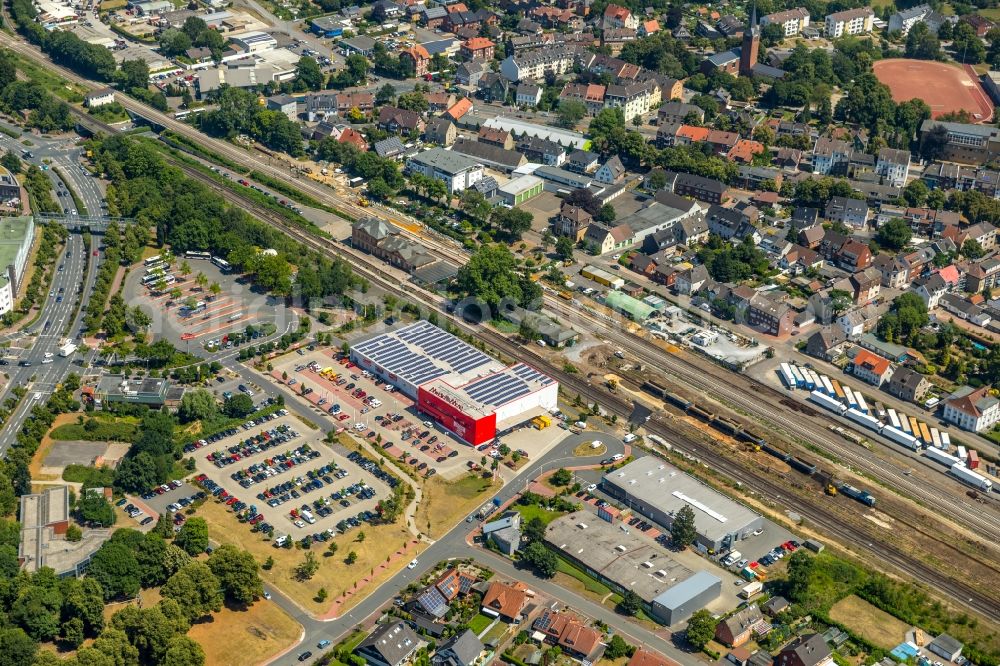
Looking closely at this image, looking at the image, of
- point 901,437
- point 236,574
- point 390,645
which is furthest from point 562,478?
point 901,437

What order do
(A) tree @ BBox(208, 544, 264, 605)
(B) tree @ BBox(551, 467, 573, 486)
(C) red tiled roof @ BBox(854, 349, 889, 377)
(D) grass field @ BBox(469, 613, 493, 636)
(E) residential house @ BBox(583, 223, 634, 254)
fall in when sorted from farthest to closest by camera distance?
1. (E) residential house @ BBox(583, 223, 634, 254)
2. (C) red tiled roof @ BBox(854, 349, 889, 377)
3. (B) tree @ BBox(551, 467, 573, 486)
4. (A) tree @ BBox(208, 544, 264, 605)
5. (D) grass field @ BBox(469, 613, 493, 636)

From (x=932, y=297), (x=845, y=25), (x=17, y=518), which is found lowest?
(x=17, y=518)

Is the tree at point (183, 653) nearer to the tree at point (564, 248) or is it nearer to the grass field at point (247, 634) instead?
the grass field at point (247, 634)

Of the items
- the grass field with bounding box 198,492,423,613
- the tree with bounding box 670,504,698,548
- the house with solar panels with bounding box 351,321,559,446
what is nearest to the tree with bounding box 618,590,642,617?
the tree with bounding box 670,504,698,548

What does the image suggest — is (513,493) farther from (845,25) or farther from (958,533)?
(845,25)

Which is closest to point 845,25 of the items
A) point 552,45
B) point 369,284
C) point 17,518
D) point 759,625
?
point 552,45

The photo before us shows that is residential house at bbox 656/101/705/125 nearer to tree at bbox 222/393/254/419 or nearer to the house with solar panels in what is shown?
the house with solar panels
